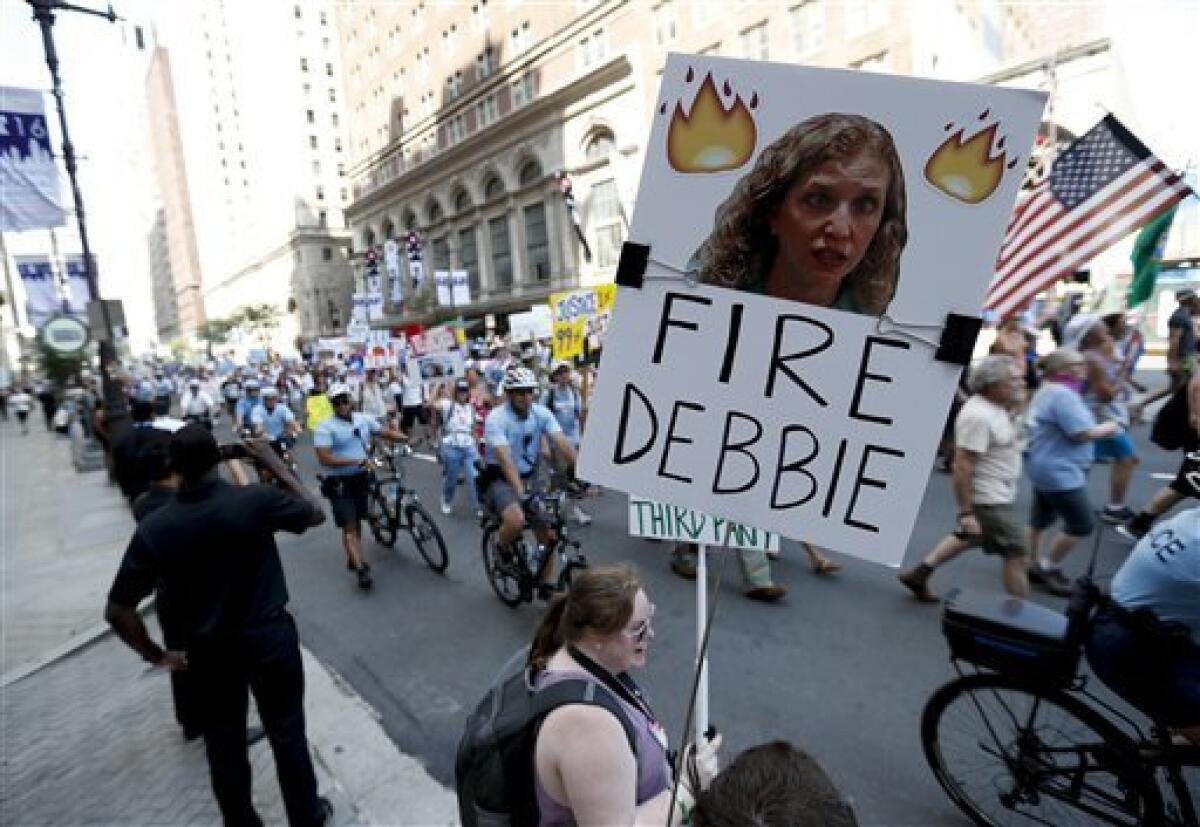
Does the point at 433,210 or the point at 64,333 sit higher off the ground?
the point at 433,210

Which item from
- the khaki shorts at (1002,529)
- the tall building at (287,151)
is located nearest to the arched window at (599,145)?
the khaki shorts at (1002,529)

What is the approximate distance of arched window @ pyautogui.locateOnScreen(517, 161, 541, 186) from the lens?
41.5 metres

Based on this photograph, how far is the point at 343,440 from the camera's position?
6.28 m

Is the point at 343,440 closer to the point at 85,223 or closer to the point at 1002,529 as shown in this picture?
the point at 1002,529

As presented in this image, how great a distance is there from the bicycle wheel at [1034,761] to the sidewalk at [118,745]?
239 centimetres

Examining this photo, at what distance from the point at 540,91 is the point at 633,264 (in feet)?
144

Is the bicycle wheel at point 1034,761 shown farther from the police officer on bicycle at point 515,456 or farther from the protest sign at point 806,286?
the police officer on bicycle at point 515,456

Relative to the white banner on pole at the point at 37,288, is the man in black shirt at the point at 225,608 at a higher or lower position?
lower

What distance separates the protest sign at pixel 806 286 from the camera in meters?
1.48

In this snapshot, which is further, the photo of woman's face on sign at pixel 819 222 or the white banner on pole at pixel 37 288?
the white banner on pole at pixel 37 288

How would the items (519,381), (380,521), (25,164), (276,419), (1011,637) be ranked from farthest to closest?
(276,419) → (25,164) → (380,521) → (519,381) → (1011,637)

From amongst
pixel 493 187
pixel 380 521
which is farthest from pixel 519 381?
pixel 493 187

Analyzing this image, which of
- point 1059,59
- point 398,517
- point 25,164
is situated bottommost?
point 398,517

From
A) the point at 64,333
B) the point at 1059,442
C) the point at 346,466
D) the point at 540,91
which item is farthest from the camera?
A: the point at 540,91
